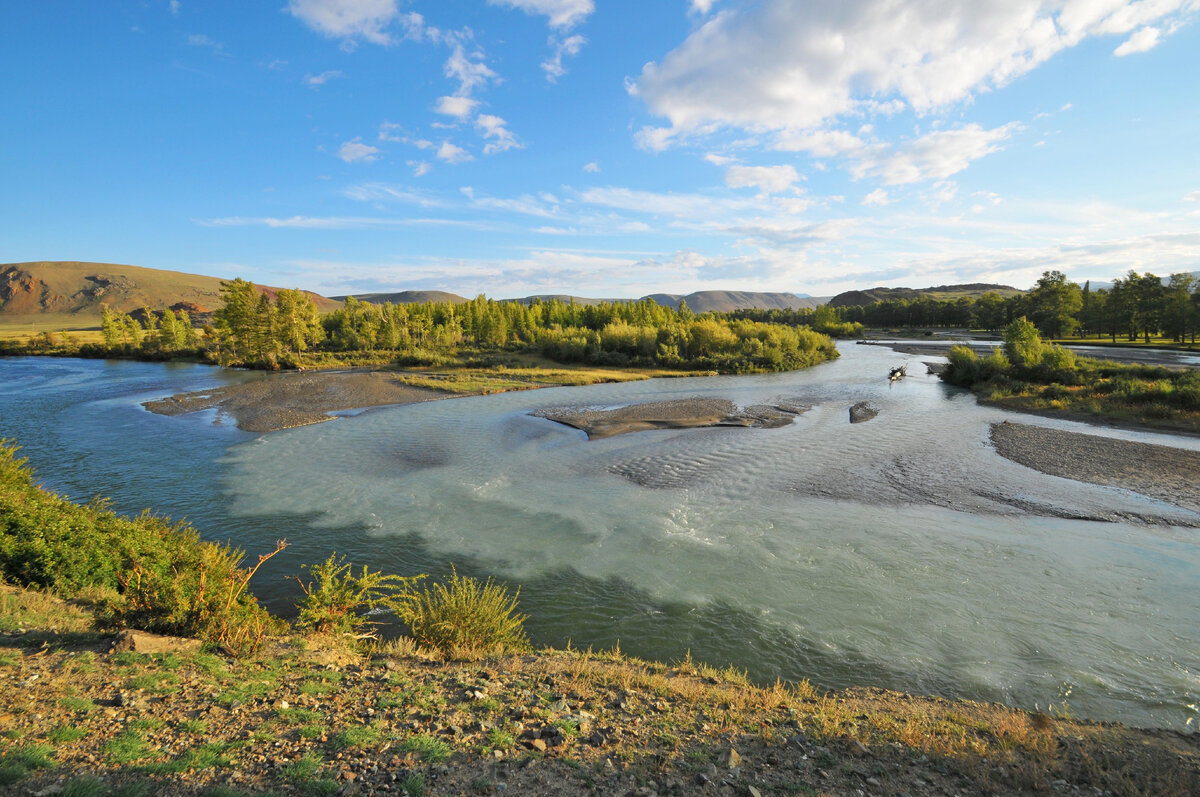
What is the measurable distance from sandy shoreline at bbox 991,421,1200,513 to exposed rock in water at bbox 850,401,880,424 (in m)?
6.46

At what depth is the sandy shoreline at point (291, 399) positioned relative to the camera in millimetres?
30750

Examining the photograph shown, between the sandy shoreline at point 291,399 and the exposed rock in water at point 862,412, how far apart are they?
29956 mm

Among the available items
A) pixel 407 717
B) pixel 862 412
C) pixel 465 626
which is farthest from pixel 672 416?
pixel 407 717

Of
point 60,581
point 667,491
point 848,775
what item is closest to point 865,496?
point 667,491

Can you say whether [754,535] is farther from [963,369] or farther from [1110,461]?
[963,369]

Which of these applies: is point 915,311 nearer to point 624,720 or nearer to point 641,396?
point 641,396

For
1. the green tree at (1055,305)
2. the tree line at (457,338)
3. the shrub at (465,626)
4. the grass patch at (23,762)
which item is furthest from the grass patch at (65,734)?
the green tree at (1055,305)

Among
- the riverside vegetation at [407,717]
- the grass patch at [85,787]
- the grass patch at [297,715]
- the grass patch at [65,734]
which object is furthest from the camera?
the grass patch at [297,715]

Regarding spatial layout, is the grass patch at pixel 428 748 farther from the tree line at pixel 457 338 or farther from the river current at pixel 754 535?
the tree line at pixel 457 338

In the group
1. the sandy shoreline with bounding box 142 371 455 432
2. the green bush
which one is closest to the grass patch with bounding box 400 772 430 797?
the green bush

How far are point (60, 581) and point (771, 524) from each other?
51.5ft

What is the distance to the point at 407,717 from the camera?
233 inches

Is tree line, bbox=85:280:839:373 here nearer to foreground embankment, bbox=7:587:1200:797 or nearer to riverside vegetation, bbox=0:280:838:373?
riverside vegetation, bbox=0:280:838:373

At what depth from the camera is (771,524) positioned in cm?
1500
